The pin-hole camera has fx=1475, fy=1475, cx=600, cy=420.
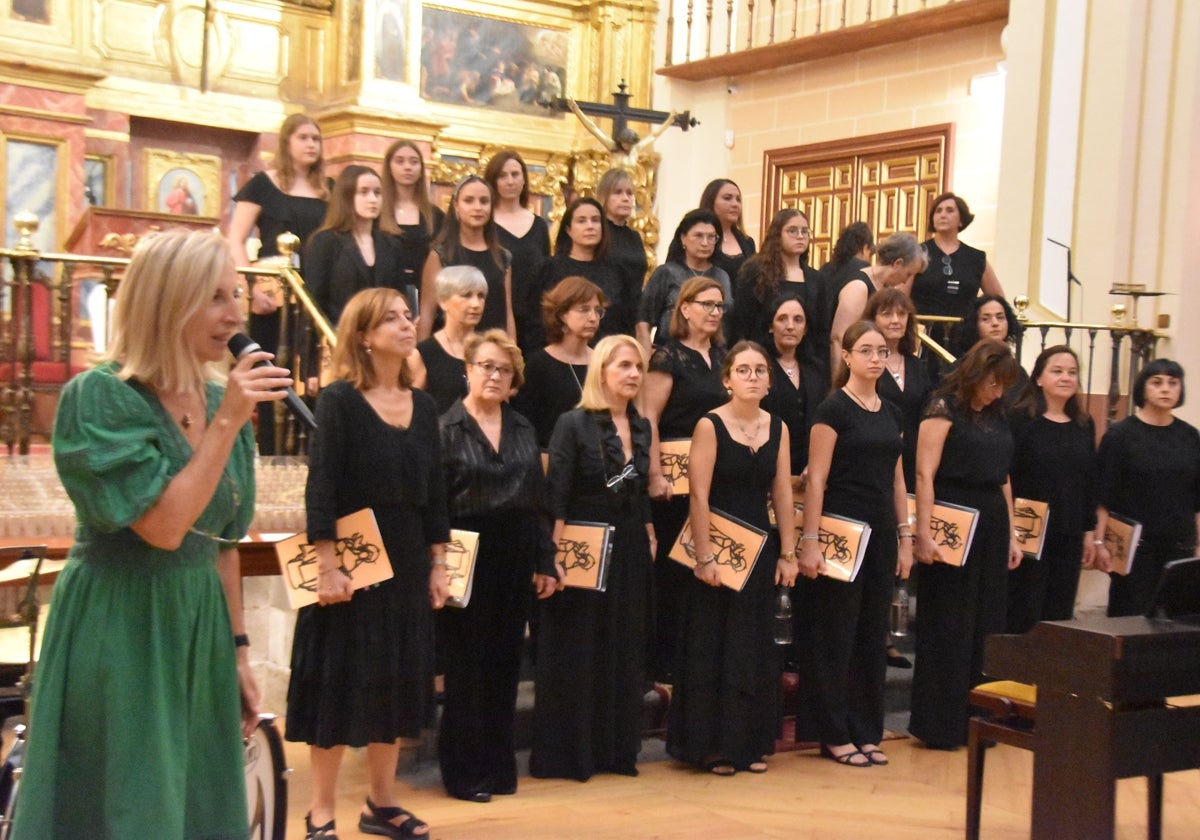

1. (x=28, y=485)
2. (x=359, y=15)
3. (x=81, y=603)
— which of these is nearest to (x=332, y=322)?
(x=28, y=485)

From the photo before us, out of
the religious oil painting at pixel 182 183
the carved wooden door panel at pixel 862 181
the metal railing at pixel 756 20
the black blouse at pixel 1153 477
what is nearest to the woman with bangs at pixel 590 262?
the black blouse at pixel 1153 477

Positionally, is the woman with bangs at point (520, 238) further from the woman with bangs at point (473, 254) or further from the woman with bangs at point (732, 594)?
the woman with bangs at point (732, 594)

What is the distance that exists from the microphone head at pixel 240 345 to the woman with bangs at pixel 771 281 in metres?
3.91

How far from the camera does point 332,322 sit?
5836 mm

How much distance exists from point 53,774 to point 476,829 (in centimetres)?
227

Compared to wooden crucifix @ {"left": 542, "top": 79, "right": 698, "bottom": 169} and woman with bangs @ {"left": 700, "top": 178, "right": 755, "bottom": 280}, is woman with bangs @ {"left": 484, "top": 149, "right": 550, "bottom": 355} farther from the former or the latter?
wooden crucifix @ {"left": 542, "top": 79, "right": 698, "bottom": 169}

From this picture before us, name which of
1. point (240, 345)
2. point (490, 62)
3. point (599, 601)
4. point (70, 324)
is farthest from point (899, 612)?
point (490, 62)

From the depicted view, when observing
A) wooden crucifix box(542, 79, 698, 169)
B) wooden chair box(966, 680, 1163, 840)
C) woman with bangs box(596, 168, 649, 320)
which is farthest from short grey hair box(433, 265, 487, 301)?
wooden crucifix box(542, 79, 698, 169)

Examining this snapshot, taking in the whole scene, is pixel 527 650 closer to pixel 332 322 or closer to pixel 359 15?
pixel 332 322

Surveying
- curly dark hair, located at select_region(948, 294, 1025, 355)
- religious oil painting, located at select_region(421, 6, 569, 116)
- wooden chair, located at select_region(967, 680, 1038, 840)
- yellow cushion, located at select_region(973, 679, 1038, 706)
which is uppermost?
religious oil painting, located at select_region(421, 6, 569, 116)

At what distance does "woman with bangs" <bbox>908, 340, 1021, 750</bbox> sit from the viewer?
572 cm

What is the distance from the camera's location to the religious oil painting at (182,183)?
11016mm

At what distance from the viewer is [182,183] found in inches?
440

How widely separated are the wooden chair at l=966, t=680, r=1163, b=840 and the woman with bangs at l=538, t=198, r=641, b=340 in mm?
2355
